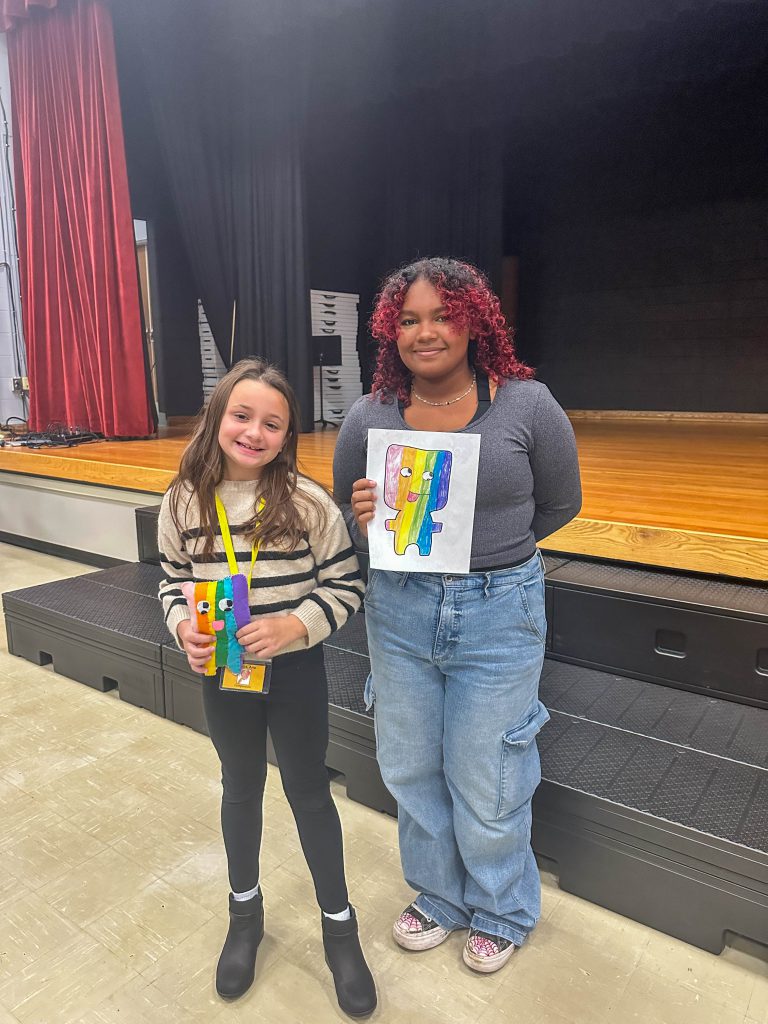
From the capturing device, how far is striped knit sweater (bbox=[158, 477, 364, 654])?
1.11 meters

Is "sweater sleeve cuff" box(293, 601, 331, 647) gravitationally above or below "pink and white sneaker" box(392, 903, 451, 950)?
above

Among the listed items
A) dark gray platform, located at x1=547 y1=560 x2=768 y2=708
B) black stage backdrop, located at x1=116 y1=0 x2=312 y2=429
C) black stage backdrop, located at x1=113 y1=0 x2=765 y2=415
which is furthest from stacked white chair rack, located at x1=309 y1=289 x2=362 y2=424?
dark gray platform, located at x1=547 y1=560 x2=768 y2=708

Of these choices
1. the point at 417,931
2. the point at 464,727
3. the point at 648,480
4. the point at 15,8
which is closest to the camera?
the point at 464,727

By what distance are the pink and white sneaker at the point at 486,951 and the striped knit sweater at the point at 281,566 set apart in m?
0.62

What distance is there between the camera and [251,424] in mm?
1103

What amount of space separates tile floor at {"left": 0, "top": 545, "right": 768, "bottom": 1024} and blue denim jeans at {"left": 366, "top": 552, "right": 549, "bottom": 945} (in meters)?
0.11

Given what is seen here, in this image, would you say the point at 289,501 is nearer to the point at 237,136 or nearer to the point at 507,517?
the point at 507,517

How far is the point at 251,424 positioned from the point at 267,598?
266 millimetres

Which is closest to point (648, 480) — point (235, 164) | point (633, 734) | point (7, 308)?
point (633, 734)

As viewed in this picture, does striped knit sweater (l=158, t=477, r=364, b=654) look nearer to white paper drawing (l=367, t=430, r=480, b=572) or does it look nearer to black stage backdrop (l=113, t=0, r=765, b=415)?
white paper drawing (l=367, t=430, r=480, b=572)

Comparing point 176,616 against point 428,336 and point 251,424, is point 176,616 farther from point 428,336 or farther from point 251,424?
point 428,336

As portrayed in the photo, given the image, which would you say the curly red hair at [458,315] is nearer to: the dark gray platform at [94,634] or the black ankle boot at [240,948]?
the black ankle boot at [240,948]

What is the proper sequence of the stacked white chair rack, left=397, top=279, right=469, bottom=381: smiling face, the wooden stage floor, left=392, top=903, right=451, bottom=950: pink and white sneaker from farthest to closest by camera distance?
1. the stacked white chair rack
2. the wooden stage floor
3. left=392, top=903, right=451, bottom=950: pink and white sneaker
4. left=397, top=279, right=469, bottom=381: smiling face

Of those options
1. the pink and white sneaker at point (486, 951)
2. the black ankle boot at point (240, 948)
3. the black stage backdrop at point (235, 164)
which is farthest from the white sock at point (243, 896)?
the black stage backdrop at point (235, 164)
